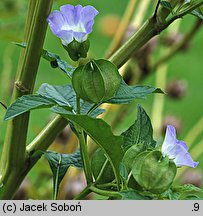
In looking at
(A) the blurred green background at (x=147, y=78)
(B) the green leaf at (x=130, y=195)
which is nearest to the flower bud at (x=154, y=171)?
(B) the green leaf at (x=130, y=195)

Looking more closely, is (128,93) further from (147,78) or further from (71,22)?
(147,78)

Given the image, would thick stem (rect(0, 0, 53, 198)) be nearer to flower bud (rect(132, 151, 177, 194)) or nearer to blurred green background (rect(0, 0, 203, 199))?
flower bud (rect(132, 151, 177, 194))

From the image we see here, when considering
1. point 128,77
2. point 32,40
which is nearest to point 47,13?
point 32,40

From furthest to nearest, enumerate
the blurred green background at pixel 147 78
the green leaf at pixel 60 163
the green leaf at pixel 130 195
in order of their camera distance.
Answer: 1. the blurred green background at pixel 147 78
2. the green leaf at pixel 60 163
3. the green leaf at pixel 130 195

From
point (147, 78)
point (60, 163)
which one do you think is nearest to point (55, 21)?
point (60, 163)

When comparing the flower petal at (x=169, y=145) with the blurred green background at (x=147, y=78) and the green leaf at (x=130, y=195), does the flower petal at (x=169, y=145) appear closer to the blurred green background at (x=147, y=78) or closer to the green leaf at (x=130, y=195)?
the green leaf at (x=130, y=195)

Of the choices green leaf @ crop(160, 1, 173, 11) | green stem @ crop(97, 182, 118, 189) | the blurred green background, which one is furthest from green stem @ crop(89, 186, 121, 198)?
the blurred green background
